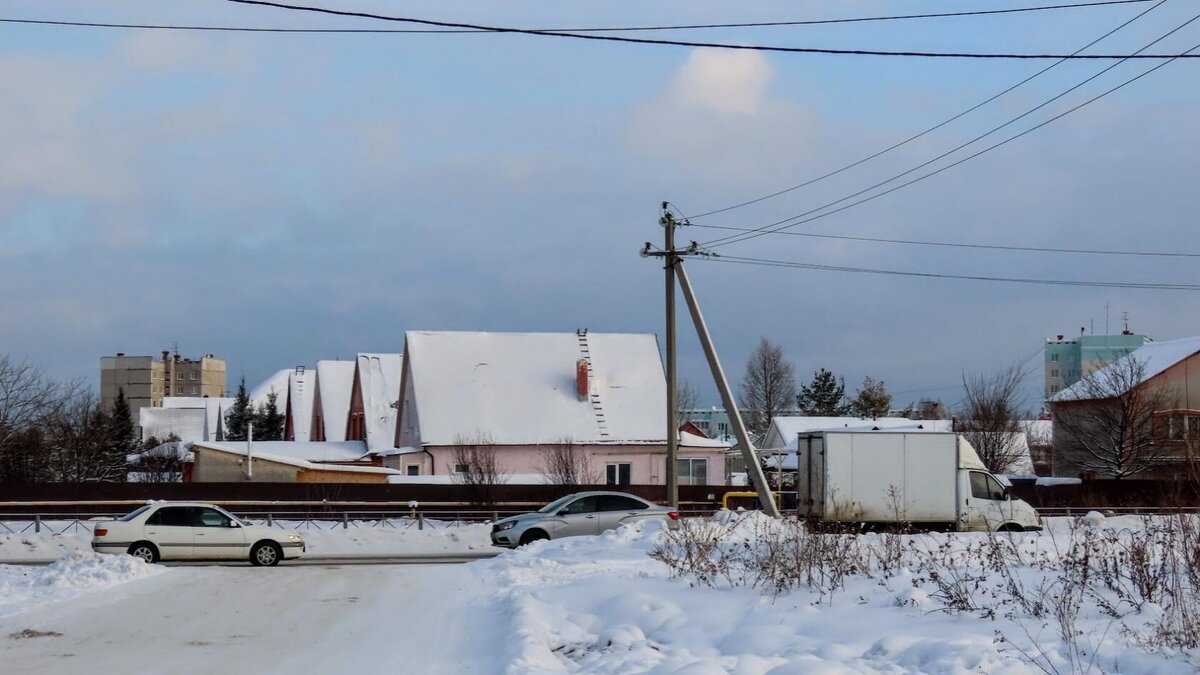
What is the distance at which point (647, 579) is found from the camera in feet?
52.7

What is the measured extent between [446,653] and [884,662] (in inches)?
181

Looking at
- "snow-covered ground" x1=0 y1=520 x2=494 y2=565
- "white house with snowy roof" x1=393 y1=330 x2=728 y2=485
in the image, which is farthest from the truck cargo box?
"white house with snowy roof" x1=393 y1=330 x2=728 y2=485

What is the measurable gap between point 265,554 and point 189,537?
1613mm

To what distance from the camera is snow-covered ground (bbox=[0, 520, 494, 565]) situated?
3122 cm

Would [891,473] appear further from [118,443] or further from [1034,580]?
[118,443]

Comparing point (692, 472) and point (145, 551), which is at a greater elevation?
point (145, 551)

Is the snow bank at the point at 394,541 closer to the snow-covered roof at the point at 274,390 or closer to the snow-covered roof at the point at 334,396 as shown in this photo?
the snow-covered roof at the point at 334,396

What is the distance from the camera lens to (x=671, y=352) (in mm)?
31938

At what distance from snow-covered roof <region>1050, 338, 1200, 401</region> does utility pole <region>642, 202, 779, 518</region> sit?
33643 mm

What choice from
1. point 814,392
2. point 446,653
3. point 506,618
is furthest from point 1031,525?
point 814,392

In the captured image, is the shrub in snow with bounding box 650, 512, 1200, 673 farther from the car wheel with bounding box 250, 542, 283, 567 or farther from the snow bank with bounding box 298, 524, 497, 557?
the snow bank with bounding box 298, 524, 497, 557

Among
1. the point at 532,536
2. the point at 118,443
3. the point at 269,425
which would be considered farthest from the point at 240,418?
the point at 532,536

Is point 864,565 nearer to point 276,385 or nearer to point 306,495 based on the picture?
point 306,495

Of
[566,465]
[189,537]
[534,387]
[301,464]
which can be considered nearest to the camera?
[189,537]
